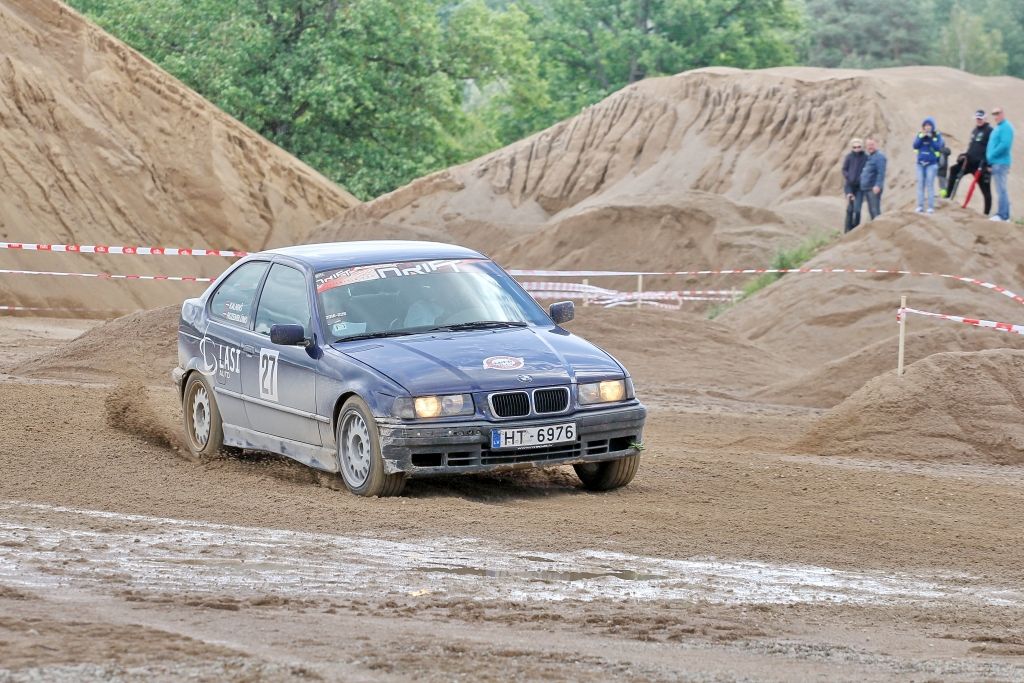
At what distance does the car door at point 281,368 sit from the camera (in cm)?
1021

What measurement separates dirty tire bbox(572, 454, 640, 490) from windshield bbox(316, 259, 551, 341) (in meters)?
1.04

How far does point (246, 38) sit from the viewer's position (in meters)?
45.8

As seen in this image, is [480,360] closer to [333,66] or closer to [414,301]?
[414,301]

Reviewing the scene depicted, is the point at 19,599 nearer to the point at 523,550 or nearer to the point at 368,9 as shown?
the point at 523,550

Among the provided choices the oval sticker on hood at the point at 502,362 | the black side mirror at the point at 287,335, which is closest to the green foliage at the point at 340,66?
the black side mirror at the point at 287,335

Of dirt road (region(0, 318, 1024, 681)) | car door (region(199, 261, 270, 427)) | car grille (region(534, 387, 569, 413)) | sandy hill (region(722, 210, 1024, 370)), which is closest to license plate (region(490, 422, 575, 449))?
car grille (region(534, 387, 569, 413))

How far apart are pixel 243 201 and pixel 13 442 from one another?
24010mm

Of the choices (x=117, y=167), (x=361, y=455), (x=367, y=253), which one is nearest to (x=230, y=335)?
(x=367, y=253)

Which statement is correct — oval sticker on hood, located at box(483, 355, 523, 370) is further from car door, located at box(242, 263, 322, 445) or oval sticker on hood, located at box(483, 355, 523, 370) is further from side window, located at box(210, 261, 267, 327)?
side window, located at box(210, 261, 267, 327)

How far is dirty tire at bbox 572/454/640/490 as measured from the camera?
10.2 m

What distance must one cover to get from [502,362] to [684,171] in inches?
1255

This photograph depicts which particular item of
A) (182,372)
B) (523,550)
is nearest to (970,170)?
(182,372)

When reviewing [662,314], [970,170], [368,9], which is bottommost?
[662,314]

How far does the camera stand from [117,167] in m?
33.3
